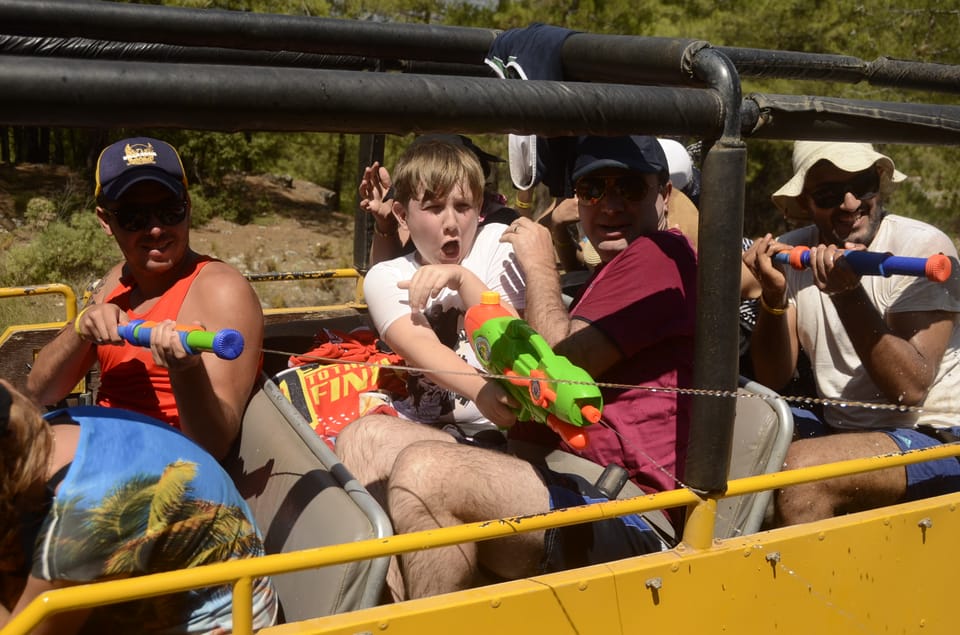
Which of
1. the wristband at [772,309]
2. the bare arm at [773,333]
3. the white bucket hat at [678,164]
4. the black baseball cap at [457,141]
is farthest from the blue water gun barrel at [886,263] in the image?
the white bucket hat at [678,164]

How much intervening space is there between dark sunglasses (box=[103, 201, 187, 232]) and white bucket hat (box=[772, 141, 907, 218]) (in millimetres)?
1931

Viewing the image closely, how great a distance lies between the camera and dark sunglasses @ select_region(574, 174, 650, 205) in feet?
9.12

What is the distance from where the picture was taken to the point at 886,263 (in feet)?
7.69

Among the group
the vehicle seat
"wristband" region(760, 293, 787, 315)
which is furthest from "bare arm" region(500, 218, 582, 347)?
"wristband" region(760, 293, 787, 315)

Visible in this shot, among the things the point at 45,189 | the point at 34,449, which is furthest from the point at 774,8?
the point at 34,449

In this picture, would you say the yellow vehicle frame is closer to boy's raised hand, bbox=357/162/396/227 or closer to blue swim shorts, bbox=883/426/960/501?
blue swim shorts, bbox=883/426/960/501

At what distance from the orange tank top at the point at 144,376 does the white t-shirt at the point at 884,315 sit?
2.04m

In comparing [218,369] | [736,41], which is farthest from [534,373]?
[736,41]

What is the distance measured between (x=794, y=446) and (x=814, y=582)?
69 centimetres

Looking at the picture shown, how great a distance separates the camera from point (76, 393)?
3.76 meters

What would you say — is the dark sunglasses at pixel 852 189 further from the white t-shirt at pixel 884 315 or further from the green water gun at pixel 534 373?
the green water gun at pixel 534 373

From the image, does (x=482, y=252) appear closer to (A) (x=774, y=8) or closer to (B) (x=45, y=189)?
(A) (x=774, y=8)

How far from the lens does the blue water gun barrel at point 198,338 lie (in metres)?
1.97

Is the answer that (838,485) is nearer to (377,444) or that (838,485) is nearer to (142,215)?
(377,444)
